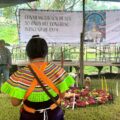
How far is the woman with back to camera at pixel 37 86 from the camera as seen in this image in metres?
3.51

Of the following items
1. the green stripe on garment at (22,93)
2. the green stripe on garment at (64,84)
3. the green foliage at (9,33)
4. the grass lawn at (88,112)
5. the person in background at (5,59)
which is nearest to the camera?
the green stripe on garment at (22,93)

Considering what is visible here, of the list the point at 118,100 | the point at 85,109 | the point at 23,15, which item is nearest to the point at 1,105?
the point at 85,109

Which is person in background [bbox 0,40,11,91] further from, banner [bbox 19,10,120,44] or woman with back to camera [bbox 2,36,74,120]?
woman with back to camera [bbox 2,36,74,120]

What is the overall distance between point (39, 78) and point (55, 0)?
2011 centimetres

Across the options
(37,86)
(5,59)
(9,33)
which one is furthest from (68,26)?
(37,86)

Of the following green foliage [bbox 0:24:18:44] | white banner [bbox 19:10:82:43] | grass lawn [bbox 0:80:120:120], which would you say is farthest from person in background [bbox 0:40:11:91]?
green foliage [bbox 0:24:18:44]

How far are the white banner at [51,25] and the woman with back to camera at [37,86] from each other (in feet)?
29.6

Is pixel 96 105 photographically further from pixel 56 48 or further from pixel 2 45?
pixel 56 48

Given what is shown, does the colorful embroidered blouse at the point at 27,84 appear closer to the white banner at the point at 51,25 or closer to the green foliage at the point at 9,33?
the white banner at the point at 51,25

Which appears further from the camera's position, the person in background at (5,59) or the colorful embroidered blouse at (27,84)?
the person in background at (5,59)

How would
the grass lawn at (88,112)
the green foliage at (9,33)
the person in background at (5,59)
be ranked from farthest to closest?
the green foliage at (9,33), the person in background at (5,59), the grass lawn at (88,112)

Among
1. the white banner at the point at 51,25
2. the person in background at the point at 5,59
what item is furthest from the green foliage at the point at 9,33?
the person in background at the point at 5,59

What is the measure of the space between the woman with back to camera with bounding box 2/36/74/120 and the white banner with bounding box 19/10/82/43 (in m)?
9.01

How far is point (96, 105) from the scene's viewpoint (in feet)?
28.1
